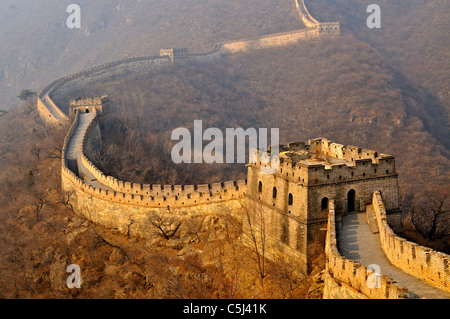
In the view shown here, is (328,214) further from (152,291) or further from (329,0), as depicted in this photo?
(329,0)

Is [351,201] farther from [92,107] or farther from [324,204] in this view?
[92,107]

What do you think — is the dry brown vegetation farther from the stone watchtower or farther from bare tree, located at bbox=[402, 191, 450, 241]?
bare tree, located at bbox=[402, 191, 450, 241]

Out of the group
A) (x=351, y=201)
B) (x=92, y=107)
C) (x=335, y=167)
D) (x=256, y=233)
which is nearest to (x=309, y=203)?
(x=335, y=167)

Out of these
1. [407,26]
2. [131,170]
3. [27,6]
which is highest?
[27,6]

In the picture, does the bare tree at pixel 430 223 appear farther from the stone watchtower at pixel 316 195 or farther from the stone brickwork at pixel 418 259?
the stone brickwork at pixel 418 259

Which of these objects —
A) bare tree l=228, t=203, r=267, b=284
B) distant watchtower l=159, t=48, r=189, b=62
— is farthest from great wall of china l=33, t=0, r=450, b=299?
distant watchtower l=159, t=48, r=189, b=62
